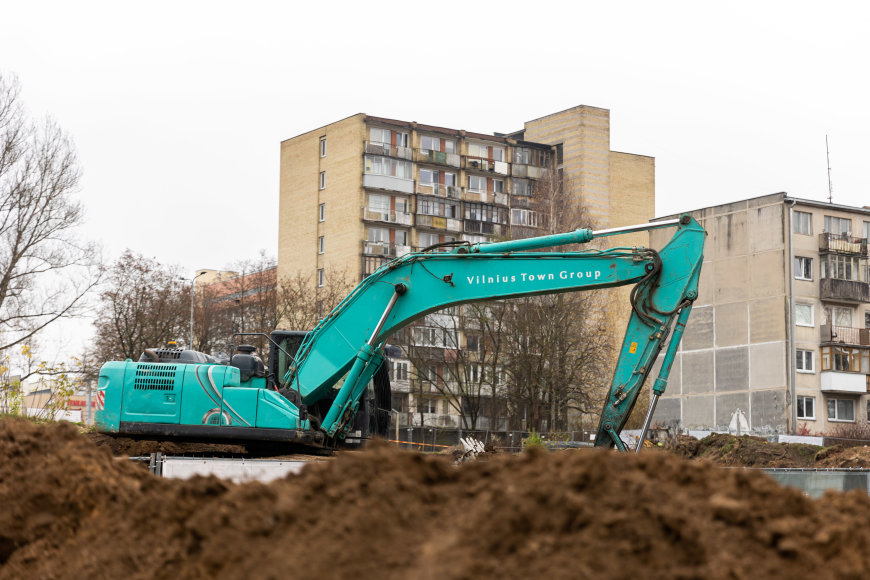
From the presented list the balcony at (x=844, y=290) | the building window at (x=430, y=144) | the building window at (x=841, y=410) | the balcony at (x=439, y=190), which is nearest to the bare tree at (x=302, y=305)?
the balcony at (x=439, y=190)

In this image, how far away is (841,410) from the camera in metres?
59.0

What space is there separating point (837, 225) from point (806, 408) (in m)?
10.6

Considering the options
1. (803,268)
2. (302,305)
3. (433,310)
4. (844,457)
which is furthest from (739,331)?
(433,310)

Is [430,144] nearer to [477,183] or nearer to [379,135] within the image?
[379,135]

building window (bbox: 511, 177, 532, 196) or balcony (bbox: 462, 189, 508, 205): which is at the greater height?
building window (bbox: 511, 177, 532, 196)

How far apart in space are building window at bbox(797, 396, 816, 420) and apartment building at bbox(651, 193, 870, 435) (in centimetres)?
5

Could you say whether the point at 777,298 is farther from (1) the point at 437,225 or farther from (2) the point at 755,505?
(2) the point at 755,505

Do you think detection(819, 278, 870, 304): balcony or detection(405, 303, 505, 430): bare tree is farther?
detection(819, 278, 870, 304): balcony

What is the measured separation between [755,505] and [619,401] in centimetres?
1138

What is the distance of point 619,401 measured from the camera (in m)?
15.9

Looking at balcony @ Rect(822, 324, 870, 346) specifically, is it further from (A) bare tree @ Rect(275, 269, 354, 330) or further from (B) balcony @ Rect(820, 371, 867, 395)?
(A) bare tree @ Rect(275, 269, 354, 330)

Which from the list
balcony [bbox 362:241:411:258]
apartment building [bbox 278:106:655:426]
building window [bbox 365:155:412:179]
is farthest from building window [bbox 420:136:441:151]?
balcony [bbox 362:241:411:258]

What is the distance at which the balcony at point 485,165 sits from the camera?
79.9 m

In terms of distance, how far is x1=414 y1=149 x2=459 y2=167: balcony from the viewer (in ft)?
256
